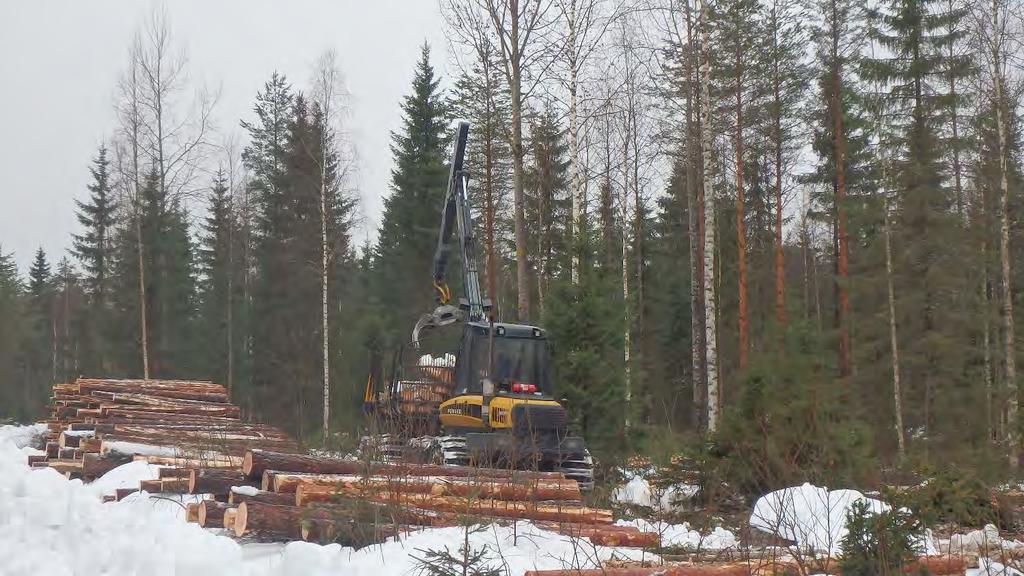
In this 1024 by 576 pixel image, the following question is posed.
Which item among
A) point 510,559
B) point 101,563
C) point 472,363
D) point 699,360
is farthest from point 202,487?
point 699,360

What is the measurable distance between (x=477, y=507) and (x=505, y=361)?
5177 mm

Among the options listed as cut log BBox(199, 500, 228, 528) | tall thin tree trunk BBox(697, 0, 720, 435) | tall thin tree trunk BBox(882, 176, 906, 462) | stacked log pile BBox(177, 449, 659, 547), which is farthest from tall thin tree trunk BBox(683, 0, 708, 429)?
cut log BBox(199, 500, 228, 528)

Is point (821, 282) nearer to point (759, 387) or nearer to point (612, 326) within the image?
point (612, 326)

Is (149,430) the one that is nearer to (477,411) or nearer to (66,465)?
(66,465)

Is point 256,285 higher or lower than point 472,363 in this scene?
higher

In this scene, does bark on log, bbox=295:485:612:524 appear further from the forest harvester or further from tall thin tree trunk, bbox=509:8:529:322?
tall thin tree trunk, bbox=509:8:529:322

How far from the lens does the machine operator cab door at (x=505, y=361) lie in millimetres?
12555

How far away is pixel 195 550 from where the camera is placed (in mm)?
6387

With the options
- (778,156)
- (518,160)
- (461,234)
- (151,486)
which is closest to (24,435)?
(518,160)

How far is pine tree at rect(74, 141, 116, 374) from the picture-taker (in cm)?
4116

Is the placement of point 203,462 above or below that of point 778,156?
below

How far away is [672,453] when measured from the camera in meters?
12.6

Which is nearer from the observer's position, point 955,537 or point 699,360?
point 955,537

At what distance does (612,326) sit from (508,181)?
47.6ft
